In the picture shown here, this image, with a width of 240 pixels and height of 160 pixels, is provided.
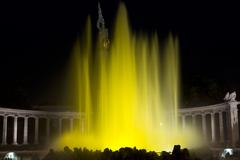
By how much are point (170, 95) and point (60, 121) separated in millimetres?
37752

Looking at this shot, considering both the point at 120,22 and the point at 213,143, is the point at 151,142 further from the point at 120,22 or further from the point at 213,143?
the point at 213,143

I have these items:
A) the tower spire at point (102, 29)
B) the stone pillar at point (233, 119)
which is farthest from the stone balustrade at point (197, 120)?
the tower spire at point (102, 29)

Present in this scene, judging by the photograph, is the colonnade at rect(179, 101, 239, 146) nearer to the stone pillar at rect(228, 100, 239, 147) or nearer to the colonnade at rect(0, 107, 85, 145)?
the stone pillar at rect(228, 100, 239, 147)

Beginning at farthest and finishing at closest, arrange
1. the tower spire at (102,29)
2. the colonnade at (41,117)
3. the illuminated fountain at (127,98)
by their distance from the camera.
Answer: the colonnade at (41,117)
the tower spire at (102,29)
the illuminated fountain at (127,98)

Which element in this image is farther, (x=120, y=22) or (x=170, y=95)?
(x=170, y=95)

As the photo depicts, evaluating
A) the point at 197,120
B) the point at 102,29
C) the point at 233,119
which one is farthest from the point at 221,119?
the point at 102,29

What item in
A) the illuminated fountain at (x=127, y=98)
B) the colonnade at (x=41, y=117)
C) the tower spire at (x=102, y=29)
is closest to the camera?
the illuminated fountain at (x=127, y=98)

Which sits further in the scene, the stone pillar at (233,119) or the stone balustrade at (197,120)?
the stone balustrade at (197,120)

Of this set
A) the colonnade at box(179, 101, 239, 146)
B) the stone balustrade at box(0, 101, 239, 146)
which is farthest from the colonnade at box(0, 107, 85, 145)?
the colonnade at box(179, 101, 239, 146)

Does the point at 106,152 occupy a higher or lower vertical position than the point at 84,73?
lower

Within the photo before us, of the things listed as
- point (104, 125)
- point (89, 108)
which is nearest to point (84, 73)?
point (89, 108)

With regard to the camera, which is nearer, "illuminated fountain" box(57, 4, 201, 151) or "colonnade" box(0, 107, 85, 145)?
"illuminated fountain" box(57, 4, 201, 151)

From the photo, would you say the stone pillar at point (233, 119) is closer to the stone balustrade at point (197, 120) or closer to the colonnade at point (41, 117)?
the stone balustrade at point (197, 120)

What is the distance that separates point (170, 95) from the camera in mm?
72438
